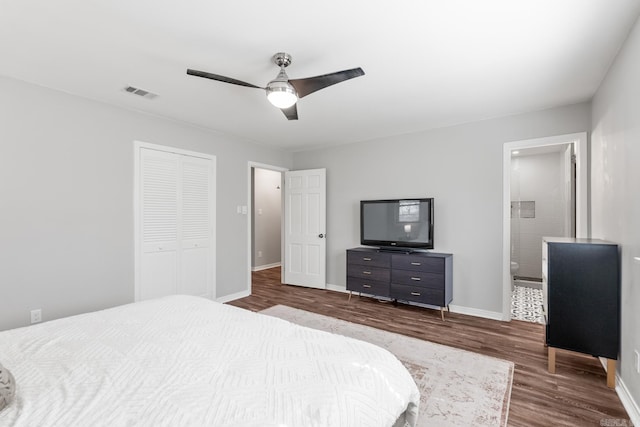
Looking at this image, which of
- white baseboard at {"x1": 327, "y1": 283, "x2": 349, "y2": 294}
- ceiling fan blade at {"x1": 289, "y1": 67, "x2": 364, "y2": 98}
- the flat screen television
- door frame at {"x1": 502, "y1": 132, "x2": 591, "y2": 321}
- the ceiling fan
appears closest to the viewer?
ceiling fan blade at {"x1": 289, "y1": 67, "x2": 364, "y2": 98}

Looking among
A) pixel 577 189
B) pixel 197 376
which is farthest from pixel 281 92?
pixel 577 189

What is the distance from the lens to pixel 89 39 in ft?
6.93

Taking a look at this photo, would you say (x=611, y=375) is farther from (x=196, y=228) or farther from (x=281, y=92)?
(x=196, y=228)

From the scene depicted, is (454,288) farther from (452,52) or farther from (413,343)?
(452,52)

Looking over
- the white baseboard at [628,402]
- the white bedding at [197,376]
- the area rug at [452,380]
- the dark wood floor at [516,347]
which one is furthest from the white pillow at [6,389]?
the white baseboard at [628,402]

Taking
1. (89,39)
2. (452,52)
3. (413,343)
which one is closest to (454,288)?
(413,343)

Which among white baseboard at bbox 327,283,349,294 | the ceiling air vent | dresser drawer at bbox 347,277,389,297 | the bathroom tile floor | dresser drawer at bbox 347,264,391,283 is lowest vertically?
the bathroom tile floor

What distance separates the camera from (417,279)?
12.8ft

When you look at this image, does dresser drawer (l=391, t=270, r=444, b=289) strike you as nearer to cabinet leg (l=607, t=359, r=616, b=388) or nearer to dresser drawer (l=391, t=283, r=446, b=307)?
dresser drawer (l=391, t=283, r=446, b=307)

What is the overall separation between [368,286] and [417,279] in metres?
0.75

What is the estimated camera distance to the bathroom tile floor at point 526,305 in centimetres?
383

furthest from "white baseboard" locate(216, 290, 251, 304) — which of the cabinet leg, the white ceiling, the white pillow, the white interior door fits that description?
the cabinet leg

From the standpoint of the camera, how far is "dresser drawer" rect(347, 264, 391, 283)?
4195 millimetres

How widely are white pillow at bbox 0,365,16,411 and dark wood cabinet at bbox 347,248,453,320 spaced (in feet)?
12.0
